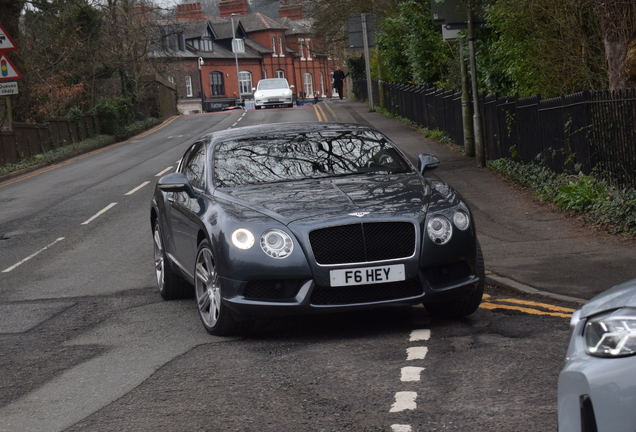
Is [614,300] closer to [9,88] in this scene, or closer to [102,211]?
[102,211]

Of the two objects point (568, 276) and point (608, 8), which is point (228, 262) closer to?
point (568, 276)

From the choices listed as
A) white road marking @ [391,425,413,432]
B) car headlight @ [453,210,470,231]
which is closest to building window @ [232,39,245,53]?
car headlight @ [453,210,470,231]

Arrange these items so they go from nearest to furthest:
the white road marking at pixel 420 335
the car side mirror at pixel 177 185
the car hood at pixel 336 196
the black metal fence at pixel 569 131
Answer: the white road marking at pixel 420 335 → the car hood at pixel 336 196 → the car side mirror at pixel 177 185 → the black metal fence at pixel 569 131

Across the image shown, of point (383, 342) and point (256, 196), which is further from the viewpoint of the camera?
point (256, 196)

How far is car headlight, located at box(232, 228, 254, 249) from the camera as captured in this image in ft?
18.9

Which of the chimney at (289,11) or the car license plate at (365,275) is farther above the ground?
the chimney at (289,11)

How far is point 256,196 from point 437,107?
1727 cm

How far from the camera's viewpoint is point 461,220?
19.8ft

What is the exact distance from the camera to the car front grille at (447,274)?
5875 mm

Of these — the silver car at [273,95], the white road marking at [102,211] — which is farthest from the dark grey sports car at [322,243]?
the silver car at [273,95]

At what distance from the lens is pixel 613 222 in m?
9.79

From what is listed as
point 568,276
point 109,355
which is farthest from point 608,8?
point 109,355

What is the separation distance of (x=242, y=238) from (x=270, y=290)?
41 cm

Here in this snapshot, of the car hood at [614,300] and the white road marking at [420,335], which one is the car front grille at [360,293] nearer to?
the white road marking at [420,335]
